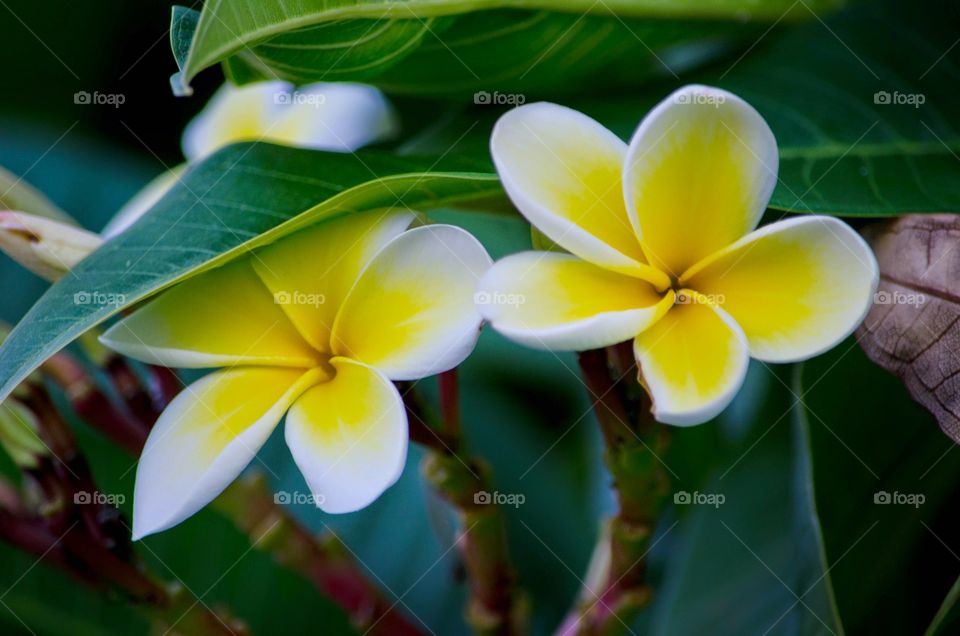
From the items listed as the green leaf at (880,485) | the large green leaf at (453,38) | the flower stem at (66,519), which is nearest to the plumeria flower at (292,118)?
the large green leaf at (453,38)

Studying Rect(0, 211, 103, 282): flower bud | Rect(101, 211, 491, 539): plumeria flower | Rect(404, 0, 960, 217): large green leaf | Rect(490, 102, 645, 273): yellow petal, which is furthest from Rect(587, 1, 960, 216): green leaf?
Rect(0, 211, 103, 282): flower bud

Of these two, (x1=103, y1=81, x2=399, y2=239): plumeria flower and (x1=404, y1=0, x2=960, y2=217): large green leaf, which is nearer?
(x1=404, y1=0, x2=960, y2=217): large green leaf

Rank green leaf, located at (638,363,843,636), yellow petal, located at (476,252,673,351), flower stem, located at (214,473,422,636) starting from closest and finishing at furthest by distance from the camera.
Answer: yellow petal, located at (476,252,673,351) < flower stem, located at (214,473,422,636) < green leaf, located at (638,363,843,636)

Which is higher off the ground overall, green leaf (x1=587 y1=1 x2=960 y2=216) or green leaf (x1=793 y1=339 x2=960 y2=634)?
green leaf (x1=587 y1=1 x2=960 y2=216)

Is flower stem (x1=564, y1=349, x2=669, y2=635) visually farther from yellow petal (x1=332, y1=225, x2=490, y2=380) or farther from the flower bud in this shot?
the flower bud

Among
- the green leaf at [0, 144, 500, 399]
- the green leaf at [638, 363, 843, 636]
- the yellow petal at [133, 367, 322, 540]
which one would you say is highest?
the green leaf at [0, 144, 500, 399]

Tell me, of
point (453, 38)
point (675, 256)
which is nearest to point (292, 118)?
point (453, 38)

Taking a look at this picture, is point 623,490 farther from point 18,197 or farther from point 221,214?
point 18,197
